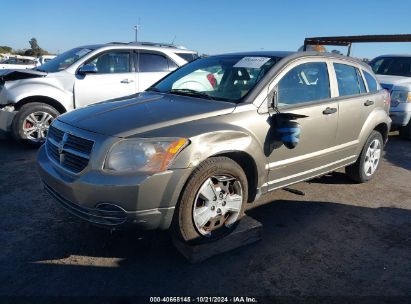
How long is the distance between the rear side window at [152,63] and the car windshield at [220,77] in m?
2.82

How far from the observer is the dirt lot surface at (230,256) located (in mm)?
2770

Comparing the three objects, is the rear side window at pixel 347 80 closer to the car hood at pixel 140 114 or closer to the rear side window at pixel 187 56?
the car hood at pixel 140 114

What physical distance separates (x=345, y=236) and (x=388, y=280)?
742mm

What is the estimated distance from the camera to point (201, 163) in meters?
2.94

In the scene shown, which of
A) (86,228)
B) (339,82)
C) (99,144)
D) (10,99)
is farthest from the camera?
(10,99)

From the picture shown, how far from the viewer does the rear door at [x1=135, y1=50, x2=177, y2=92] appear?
7.14 metres

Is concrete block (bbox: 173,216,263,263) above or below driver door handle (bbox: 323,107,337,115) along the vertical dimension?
below

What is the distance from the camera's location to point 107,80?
22.3 feet

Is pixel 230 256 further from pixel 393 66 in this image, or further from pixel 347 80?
pixel 393 66

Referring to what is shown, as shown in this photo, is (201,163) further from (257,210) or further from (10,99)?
(10,99)

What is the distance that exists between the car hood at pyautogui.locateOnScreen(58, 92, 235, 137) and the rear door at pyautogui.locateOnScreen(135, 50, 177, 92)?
350cm

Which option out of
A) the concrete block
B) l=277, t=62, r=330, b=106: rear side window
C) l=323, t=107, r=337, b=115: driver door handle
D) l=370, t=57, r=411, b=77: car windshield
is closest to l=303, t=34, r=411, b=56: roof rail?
l=370, t=57, r=411, b=77: car windshield

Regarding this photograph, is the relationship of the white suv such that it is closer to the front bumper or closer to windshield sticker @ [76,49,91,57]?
windshield sticker @ [76,49,91,57]

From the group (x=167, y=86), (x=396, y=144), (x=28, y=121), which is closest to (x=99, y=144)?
(x=167, y=86)
